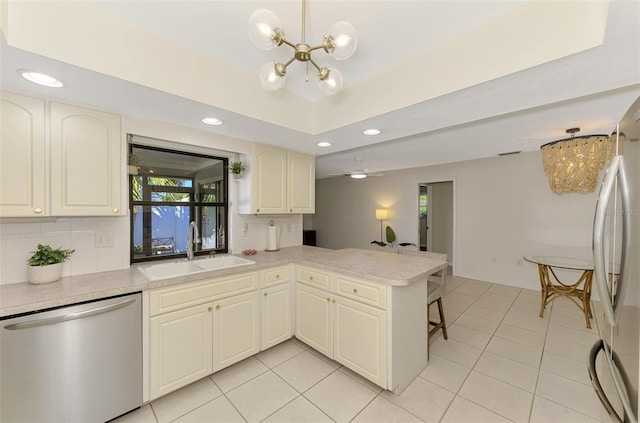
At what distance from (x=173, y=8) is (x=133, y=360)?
7.07 feet

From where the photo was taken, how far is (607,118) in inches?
97.2

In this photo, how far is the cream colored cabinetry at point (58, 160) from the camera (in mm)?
1522

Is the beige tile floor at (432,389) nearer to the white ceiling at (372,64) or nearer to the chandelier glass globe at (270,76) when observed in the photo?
the white ceiling at (372,64)

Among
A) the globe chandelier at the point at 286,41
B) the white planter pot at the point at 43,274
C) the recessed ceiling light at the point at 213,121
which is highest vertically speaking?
the globe chandelier at the point at 286,41

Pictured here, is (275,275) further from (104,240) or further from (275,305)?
(104,240)

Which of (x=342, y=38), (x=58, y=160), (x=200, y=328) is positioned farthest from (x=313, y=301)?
(x=58, y=160)

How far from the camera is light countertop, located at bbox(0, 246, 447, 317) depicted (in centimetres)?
143

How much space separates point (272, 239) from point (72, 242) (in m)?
1.75

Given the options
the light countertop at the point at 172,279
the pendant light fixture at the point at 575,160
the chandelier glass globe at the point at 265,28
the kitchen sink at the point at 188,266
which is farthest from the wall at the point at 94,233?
the pendant light fixture at the point at 575,160

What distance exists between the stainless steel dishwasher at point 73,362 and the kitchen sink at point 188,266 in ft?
1.35

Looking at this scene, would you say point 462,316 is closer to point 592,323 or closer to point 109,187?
point 592,323

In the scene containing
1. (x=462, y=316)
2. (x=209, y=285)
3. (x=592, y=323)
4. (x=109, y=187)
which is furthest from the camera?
(x=462, y=316)

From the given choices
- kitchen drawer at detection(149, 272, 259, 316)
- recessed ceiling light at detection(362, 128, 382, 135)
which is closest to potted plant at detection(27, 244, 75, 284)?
kitchen drawer at detection(149, 272, 259, 316)

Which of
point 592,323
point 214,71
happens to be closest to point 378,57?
point 214,71
